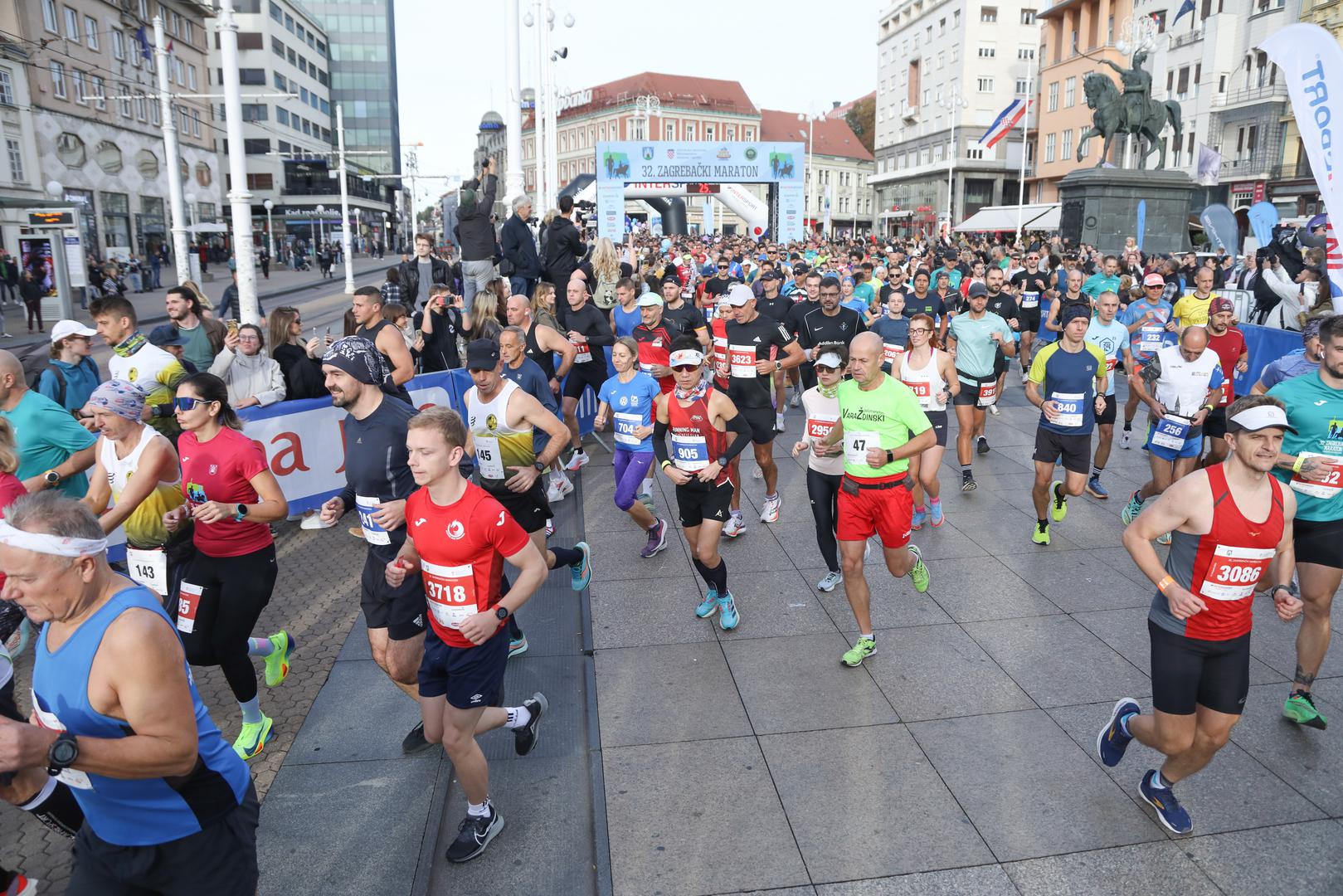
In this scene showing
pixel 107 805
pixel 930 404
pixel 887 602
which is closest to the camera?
pixel 107 805

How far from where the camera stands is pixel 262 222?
79562 millimetres

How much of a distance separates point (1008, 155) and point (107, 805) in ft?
281

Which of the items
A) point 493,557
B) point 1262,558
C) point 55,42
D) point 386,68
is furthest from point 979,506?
point 386,68

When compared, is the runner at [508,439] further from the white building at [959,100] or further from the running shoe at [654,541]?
the white building at [959,100]

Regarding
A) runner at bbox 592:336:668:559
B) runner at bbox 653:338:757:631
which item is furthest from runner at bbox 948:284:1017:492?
runner at bbox 653:338:757:631

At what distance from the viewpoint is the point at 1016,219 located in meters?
48.7

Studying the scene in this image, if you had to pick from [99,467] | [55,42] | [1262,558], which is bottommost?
[1262,558]

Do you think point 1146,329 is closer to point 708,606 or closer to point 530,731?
point 708,606

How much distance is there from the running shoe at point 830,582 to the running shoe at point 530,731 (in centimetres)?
281

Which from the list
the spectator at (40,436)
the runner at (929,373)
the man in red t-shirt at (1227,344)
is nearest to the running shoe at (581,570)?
the runner at (929,373)

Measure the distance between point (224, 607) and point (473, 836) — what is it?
1.79 metres

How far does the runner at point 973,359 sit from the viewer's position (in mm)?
9555

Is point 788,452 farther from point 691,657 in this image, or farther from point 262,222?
point 262,222

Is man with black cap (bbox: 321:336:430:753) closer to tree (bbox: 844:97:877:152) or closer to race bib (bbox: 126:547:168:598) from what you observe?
race bib (bbox: 126:547:168:598)
